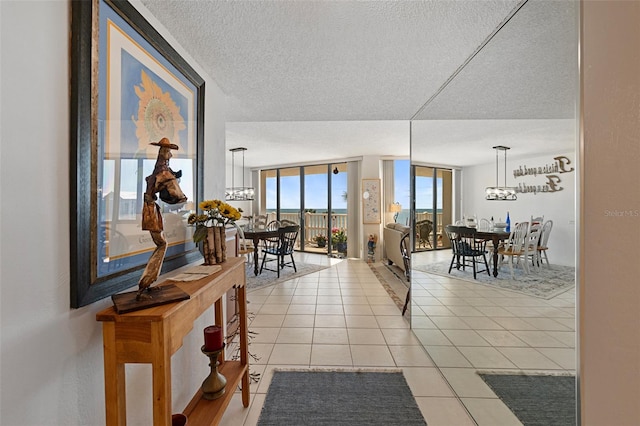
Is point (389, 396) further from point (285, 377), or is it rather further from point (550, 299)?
point (550, 299)

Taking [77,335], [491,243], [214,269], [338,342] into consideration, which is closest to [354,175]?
[338,342]

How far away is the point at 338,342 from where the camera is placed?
2514 mm

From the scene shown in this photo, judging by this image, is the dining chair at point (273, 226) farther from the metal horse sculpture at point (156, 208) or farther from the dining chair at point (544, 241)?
the dining chair at point (544, 241)

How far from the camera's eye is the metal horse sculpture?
0.96 metres

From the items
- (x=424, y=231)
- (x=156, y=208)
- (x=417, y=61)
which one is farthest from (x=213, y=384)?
(x=417, y=61)

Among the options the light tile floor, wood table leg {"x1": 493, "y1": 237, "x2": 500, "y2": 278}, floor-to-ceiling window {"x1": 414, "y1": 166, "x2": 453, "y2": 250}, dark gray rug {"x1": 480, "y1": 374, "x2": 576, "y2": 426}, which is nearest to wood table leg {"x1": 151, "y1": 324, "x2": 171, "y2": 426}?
the light tile floor

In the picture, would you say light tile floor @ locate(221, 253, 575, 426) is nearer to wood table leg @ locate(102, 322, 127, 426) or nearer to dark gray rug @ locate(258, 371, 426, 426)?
dark gray rug @ locate(258, 371, 426, 426)

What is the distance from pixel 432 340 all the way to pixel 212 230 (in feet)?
6.68

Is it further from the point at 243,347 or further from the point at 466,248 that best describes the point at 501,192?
the point at 243,347

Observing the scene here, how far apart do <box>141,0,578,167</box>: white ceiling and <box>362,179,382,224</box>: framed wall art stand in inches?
149

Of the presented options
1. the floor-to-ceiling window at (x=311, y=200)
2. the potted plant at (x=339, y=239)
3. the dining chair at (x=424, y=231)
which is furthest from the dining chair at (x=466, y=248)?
the floor-to-ceiling window at (x=311, y=200)

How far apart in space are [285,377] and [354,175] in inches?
212

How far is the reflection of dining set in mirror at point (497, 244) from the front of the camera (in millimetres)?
1218
